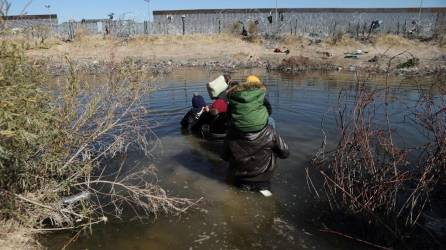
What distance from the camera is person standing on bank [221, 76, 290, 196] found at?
6094mm

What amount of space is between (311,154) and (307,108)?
4.19 meters

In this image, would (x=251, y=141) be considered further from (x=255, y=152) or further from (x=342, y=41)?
(x=342, y=41)

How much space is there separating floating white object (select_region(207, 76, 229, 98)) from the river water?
111 centimetres

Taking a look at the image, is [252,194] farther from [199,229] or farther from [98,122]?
[98,122]

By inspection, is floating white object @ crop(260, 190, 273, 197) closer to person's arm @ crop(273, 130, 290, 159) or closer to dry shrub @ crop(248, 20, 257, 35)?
person's arm @ crop(273, 130, 290, 159)

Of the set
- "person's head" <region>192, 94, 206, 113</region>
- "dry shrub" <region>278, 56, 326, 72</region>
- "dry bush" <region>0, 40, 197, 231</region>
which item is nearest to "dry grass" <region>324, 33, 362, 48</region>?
"dry shrub" <region>278, 56, 326, 72</region>

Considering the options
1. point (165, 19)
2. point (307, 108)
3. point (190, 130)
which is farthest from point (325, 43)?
point (190, 130)

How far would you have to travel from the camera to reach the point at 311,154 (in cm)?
805

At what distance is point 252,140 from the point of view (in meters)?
6.14

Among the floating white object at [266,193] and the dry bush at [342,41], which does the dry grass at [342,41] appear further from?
the floating white object at [266,193]

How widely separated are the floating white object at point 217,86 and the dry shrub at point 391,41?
24368mm

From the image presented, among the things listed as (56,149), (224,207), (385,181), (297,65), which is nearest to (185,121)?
(224,207)

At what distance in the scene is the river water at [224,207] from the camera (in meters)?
5.07

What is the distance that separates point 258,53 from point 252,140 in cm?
2314
